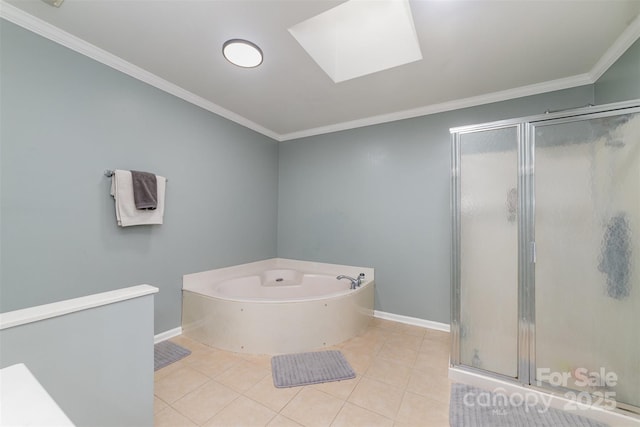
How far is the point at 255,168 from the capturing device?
11.3 feet

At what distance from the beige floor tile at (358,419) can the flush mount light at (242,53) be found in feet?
8.61

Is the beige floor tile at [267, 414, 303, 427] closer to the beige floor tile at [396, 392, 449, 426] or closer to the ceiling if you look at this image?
the beige floor tile at [396, 392, 449, 426]

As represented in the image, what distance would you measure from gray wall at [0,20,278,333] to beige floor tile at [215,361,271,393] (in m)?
0.95

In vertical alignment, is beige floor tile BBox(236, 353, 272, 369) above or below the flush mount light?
below

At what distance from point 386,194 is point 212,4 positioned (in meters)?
2.40

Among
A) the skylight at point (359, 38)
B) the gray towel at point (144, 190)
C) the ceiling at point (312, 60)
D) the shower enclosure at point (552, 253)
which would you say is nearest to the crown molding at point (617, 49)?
the ceiling at point (312, 60)

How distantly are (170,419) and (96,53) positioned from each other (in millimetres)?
2677

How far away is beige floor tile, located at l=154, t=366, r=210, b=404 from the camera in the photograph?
5.60 ft

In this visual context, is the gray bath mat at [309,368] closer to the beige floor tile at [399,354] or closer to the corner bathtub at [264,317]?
the corner bathtub at [264,317]

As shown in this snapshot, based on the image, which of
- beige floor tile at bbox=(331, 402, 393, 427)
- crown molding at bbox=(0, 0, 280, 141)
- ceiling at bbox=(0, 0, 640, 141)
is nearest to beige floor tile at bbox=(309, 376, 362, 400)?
beige floor tile at bbox=(331, 402, 393, 427)

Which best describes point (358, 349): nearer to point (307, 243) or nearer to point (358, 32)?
point (307, 243)

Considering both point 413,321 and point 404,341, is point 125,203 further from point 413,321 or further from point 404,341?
point 413,321

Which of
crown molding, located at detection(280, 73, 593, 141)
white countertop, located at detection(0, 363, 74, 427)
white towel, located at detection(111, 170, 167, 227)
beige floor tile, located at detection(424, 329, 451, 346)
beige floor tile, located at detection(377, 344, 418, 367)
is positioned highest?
crown molding, located at detection(280, 73, 593, 141)

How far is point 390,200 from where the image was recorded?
3.04 m
